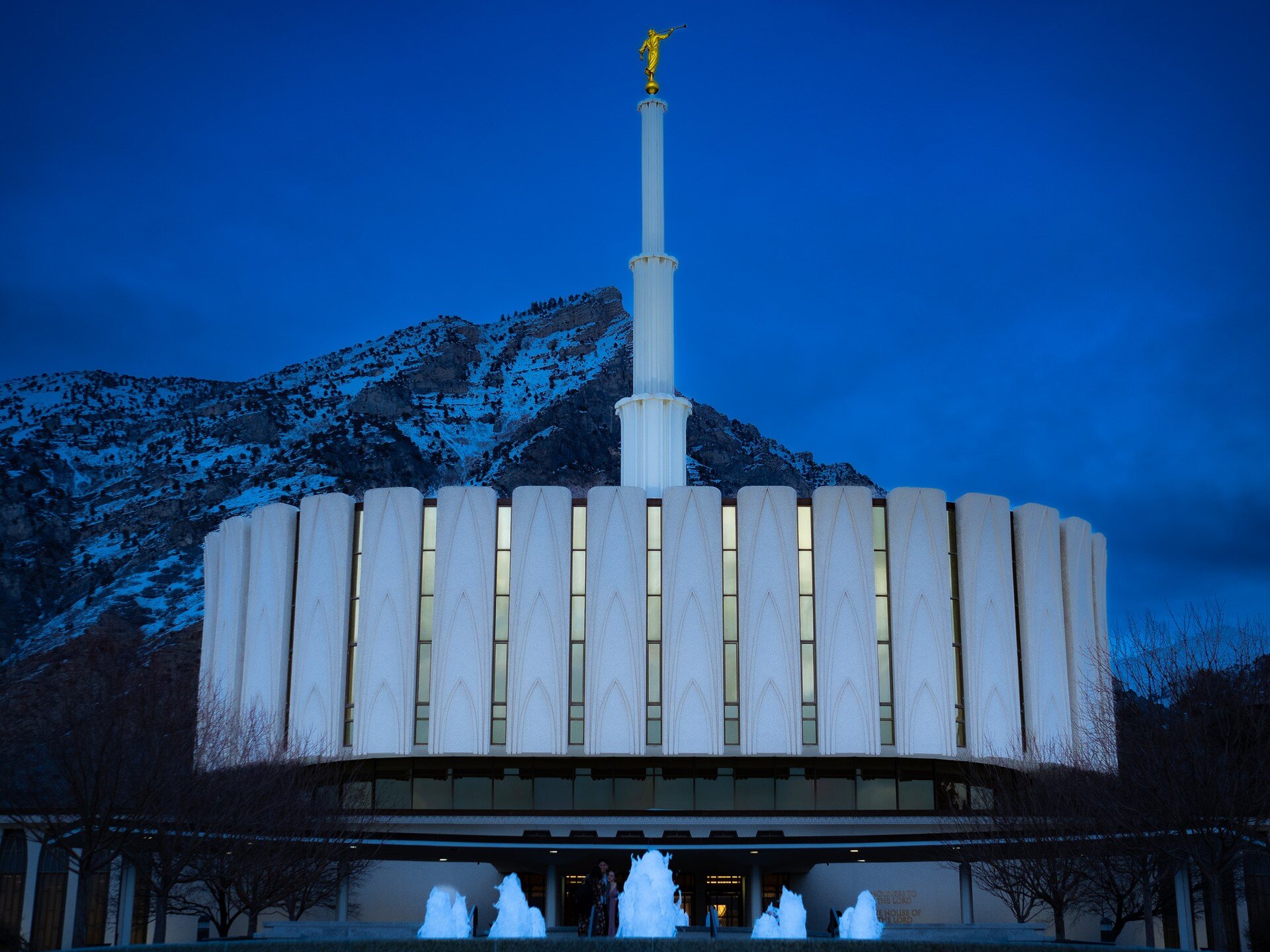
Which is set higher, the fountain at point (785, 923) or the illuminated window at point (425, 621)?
the illuminated window at point (425, 621)

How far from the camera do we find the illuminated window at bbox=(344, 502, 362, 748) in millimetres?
51750

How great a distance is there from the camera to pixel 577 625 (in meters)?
51.2

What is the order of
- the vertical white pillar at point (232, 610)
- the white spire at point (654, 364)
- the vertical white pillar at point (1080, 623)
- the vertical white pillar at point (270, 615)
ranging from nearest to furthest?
the vertical white pillar at point (270, 615) → the vertical white pillar at point (1080, 623) → the vertical white pillar at point (232, 610) → the white spire at point (654, 364)

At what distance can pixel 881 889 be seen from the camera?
49969 mm

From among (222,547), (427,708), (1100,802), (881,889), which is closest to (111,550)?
(222,547)

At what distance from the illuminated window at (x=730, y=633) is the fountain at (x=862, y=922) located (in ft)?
34.3

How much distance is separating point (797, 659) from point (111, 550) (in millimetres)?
126182

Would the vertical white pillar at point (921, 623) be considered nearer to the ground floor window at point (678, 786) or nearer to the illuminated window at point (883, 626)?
the illuminated window at point (883, 626)

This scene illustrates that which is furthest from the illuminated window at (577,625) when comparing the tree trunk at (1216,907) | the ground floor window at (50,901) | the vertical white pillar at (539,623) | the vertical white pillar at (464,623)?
the tree trunk at (1216,907)

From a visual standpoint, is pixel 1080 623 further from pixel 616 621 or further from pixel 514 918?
pixel 514 918

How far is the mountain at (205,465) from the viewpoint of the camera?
149000 mm

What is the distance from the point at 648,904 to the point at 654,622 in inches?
728

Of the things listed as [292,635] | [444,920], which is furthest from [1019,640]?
[292,635]

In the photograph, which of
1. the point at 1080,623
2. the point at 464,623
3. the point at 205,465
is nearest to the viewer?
the point at 464,623
